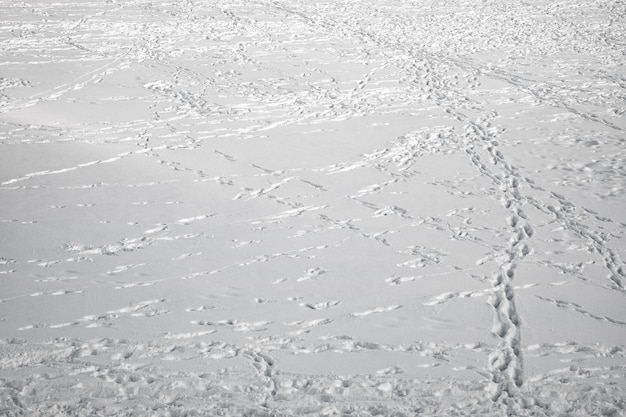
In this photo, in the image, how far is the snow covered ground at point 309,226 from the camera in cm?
484

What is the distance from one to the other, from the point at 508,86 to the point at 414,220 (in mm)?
6234

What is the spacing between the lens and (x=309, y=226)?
7.40m

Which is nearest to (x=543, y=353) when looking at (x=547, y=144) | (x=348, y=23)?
(x=547, y=144)

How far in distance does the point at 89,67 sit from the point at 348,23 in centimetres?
729

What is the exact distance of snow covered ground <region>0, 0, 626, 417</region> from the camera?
4840 mm

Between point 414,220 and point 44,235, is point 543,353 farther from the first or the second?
point 44,235

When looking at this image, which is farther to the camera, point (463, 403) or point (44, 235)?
point (44, 235)

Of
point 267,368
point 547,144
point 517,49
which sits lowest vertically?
point 267,368

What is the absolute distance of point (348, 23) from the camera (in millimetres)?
16156

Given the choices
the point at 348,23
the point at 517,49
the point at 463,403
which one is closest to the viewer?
the point at 463,403

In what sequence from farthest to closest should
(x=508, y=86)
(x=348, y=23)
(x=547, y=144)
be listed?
(x=348, y=23), (x=508, y=86), (x=547, y=144)

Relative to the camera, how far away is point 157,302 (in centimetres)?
579

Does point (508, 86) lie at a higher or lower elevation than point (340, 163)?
higher

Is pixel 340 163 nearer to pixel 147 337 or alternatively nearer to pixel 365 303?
pixel 365 303
